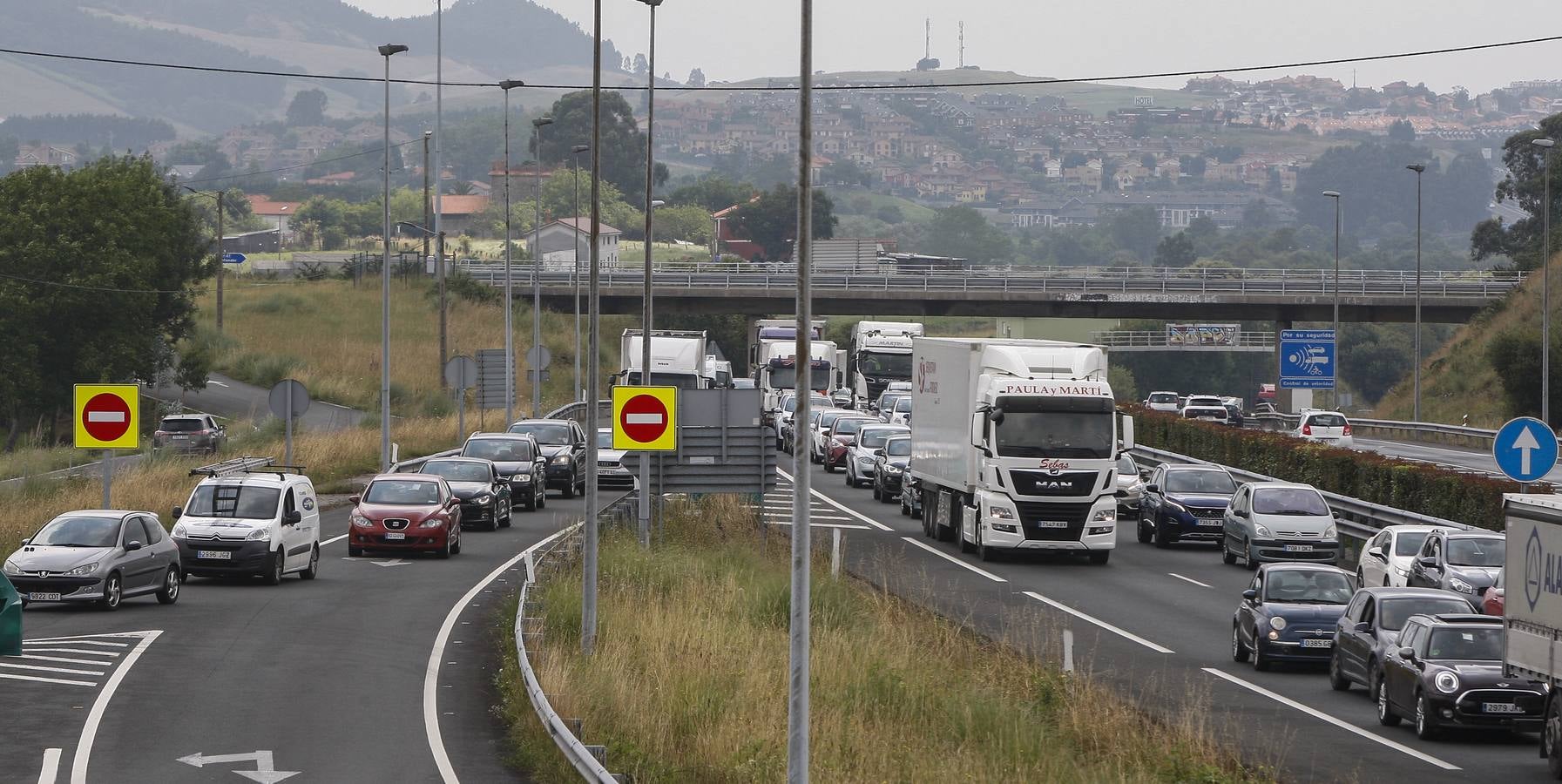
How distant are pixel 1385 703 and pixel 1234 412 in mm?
63919

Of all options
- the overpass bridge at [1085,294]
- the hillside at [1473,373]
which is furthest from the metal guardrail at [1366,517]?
the overpass bridge at [1085,294]

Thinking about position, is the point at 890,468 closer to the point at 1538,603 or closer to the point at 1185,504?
the point at 1185,504

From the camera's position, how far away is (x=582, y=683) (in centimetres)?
1769

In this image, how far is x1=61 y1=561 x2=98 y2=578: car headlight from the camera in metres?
24.5

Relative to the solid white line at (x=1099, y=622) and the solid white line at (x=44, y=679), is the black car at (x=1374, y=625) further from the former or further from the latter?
the solid white line at (x=44, y=679)

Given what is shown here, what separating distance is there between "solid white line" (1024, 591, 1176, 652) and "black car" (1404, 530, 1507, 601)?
4.70 meters

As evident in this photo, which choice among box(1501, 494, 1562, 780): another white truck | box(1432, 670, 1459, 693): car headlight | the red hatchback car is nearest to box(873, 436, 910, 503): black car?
the red hatchback car

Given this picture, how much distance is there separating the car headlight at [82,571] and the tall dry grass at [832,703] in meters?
5.95

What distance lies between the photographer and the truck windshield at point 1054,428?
32.5 metres

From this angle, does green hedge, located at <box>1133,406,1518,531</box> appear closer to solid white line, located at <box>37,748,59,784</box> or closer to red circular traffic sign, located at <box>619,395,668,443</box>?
red circular traffic sign, located at <box>619,395,668,443</box>

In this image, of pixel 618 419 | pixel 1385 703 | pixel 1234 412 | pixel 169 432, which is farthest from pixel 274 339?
pixel 1385 703

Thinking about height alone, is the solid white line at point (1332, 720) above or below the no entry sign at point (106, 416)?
below

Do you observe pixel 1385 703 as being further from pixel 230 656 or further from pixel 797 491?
pixel 230 656

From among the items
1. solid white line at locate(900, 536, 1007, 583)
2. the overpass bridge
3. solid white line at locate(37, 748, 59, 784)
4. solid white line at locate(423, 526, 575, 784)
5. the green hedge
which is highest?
the overpass bridge
